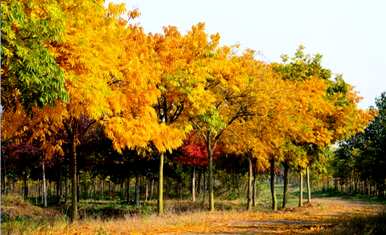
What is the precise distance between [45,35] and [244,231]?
10.7 metres

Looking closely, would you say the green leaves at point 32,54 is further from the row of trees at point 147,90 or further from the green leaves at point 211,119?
the green leaves at point 211,119

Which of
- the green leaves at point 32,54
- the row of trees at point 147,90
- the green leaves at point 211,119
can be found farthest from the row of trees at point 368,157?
the green leaves at point 32,54

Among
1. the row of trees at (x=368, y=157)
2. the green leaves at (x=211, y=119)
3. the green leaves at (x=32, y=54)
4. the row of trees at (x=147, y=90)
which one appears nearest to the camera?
the green leaves at (x=32, y=54)

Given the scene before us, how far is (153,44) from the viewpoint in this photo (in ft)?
85.6

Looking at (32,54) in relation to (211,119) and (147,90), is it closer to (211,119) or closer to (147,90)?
(147,90)

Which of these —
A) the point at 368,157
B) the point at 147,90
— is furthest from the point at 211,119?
the point at 368,157

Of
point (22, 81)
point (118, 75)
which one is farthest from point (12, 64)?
point (118, 75)

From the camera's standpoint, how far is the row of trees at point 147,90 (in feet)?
42.3

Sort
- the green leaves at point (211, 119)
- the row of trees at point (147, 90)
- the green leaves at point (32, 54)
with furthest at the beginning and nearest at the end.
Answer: the green leaves at point (211, 119)
the row of trees at point (147, 90)
the green leaves at point (32, 54)

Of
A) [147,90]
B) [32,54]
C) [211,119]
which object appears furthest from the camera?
[211,119]

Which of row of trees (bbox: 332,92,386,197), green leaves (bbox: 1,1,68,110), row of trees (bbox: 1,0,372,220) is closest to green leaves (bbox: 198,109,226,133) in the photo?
row of trees (bbox: 1,0,372,220)

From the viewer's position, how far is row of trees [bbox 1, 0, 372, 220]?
12.9m

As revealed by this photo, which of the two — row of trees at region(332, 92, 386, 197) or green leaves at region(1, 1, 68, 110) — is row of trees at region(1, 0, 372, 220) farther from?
row of trees at region(332, 92, 386, 197)

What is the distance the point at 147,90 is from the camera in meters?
22.0
